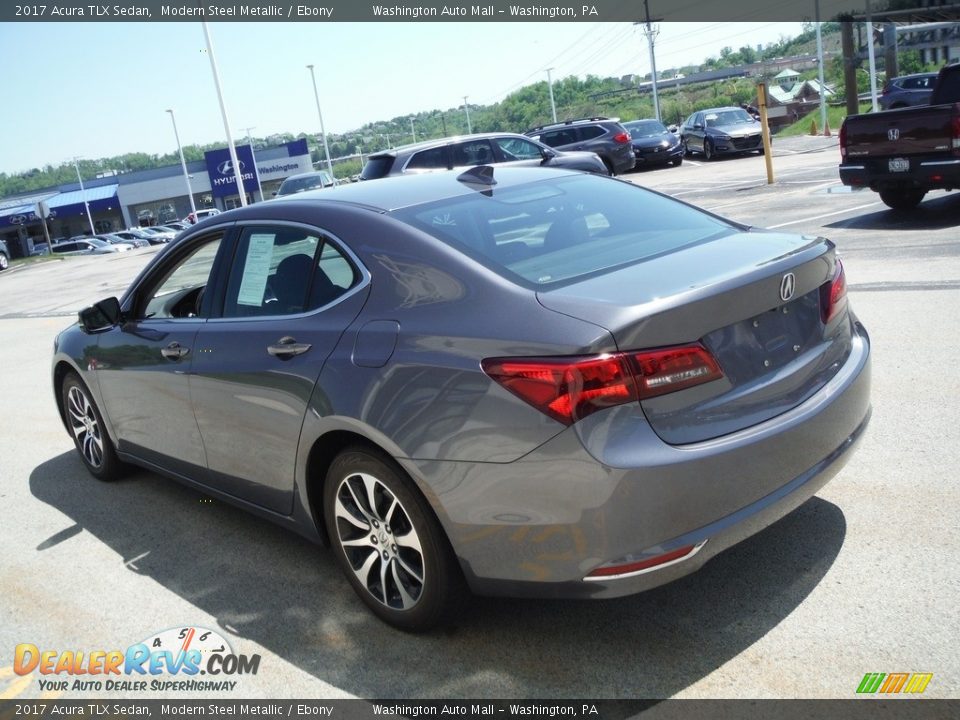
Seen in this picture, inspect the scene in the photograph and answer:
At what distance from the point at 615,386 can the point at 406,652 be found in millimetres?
1331

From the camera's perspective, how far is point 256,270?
4168mm

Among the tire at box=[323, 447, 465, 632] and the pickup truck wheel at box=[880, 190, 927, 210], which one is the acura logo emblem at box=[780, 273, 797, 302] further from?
the pickup truck wheel at box=[880, 190, 927, 210]

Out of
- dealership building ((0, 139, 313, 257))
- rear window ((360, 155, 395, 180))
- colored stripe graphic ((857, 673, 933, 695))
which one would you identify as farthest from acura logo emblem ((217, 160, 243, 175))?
colored stripe graphic ((857, 673, 933, 695))

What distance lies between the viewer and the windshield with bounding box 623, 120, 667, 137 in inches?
1169

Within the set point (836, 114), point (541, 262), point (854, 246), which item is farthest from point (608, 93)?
point (541, 262)

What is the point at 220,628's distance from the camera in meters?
3.74

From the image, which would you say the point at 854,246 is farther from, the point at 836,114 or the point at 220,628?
the point at 836,114

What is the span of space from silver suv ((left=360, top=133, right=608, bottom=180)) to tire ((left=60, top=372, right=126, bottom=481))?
1007 cm

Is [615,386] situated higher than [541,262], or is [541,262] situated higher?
[541,262]

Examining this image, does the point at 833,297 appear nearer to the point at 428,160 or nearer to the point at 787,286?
the point at 787,286

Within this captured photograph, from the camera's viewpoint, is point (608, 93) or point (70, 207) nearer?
point (70, 207)

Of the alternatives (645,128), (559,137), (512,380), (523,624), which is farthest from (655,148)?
(512,380)

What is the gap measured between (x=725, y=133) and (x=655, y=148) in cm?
217

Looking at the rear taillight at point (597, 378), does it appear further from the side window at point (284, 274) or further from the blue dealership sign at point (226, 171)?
the blue dealership sign at point (226, 171)
